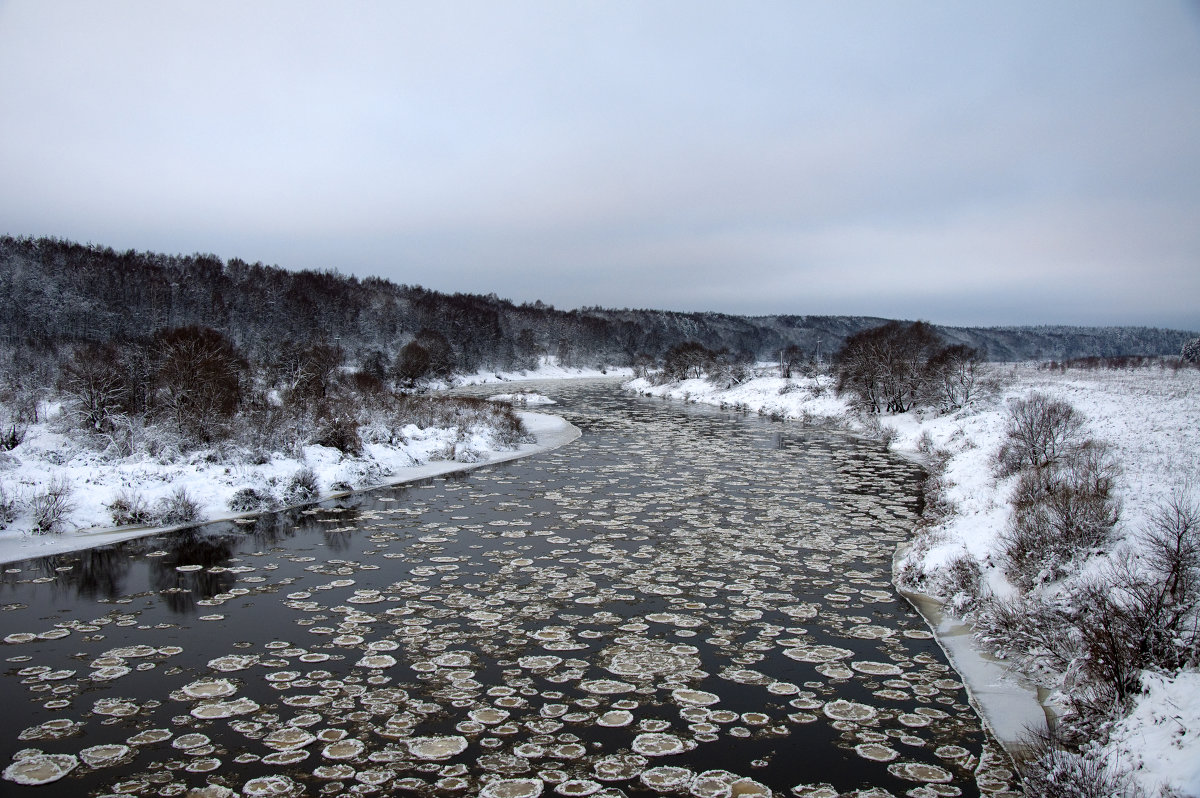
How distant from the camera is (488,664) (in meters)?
6.60

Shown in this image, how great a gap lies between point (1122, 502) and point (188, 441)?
17.9 m

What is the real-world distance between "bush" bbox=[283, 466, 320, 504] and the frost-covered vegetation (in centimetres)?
3

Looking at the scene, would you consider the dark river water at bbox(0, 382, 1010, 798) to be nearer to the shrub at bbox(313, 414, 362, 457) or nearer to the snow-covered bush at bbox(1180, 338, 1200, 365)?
the shrub at bbox(313, 414, 362, 457)

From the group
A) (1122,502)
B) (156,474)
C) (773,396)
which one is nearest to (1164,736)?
(1122,502)

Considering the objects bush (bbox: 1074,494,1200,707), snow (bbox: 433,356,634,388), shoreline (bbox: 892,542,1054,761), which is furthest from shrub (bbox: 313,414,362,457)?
snow (bbox: 433,356,634,388)

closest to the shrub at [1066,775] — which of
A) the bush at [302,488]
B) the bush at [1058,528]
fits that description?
the bush at [1058,528]

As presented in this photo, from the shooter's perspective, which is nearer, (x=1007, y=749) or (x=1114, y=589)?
(x=1007, y=749)

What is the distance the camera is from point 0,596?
8.38 m

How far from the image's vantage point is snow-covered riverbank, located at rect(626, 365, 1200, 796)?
165 inches

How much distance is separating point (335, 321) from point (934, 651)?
88.2m

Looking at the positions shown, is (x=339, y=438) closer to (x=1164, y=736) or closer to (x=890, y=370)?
(x=1164, y=736)

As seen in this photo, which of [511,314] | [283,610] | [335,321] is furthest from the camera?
[511,314]

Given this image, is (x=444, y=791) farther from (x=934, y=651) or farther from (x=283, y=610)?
(x=934, y=651)

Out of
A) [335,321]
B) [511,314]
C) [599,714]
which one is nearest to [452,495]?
[599,714]
